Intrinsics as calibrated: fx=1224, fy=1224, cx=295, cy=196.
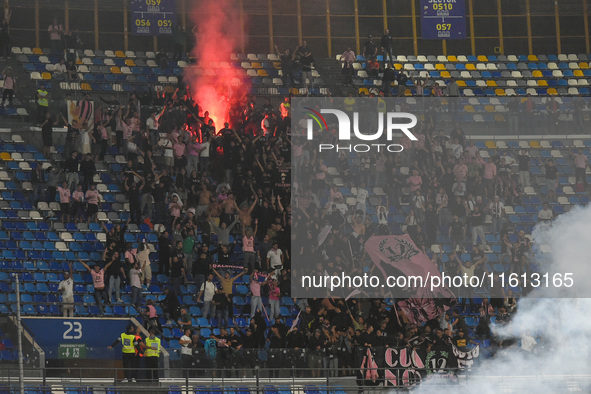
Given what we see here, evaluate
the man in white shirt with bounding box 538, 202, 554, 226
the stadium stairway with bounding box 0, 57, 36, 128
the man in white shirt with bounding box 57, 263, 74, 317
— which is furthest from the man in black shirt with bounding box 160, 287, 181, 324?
the man in white shirt with bounding box 538, 202, 554, 226

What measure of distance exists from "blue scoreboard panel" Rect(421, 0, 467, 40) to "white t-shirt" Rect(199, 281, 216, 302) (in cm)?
1634

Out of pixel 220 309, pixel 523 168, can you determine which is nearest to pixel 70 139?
pixel 220 309

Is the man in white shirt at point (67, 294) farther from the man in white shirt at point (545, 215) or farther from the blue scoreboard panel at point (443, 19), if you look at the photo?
the blue scoreboard panel at point (443, 19)

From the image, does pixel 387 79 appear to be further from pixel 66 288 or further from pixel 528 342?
pixel 528 342

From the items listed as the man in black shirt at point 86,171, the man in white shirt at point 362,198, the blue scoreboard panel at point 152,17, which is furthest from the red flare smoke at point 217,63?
the man in black shirt at point 86,171

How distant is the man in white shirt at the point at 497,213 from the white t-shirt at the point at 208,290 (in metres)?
7.56

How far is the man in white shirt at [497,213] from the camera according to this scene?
2986 centimetres

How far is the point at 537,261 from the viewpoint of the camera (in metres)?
28.1

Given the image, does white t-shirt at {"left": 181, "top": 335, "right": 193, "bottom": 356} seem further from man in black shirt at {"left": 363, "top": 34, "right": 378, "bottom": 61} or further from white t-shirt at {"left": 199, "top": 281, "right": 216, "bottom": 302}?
man in black shirt at {"left": 363, "top": 34, "right": 378, "bottom": 61}

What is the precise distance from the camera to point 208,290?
86.0ft

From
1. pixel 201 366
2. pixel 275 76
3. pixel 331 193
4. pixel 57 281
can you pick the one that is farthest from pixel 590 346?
pixel 275 76

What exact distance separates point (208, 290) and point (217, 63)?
12.6m

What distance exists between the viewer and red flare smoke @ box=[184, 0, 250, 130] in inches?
1384

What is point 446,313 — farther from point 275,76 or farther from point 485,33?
point 485,33
